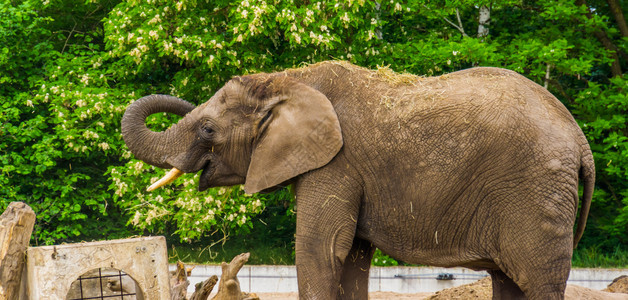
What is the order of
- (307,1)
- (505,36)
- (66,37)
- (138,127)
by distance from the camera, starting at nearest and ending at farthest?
(138,127), (307,1), (505,36), (66,37)

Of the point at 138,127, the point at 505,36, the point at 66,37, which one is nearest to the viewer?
the point at 138,127

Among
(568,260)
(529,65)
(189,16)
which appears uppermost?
(189,16)

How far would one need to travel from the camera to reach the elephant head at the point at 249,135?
6.61 metres

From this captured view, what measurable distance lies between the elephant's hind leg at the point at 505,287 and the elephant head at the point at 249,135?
5.93ft

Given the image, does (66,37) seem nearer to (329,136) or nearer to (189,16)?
(189,16)

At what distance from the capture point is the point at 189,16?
14336 millimetres

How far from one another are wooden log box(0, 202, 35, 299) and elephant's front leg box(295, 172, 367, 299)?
7.37 feet

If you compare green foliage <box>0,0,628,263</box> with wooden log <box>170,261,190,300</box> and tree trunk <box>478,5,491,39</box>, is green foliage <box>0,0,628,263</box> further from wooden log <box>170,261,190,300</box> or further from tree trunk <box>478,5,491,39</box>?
wooden log <box>170,261,190,300</box>

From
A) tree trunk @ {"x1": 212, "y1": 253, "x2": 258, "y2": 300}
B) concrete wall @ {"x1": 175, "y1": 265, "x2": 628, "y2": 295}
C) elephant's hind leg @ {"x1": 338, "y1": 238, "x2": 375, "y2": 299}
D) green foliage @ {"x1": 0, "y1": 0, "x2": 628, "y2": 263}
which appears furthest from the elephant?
green foliage @ {"x1": 0, "y1": 0, "x2": 628, "y2": 263}

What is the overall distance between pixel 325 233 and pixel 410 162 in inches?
33.6

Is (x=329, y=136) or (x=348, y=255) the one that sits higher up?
(x=329, y=136)

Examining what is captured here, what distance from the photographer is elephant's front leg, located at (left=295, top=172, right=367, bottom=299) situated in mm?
6465

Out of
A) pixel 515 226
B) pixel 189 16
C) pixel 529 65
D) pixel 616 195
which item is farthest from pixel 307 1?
pixel 515 226

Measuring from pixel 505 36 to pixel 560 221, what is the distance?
10.9m
